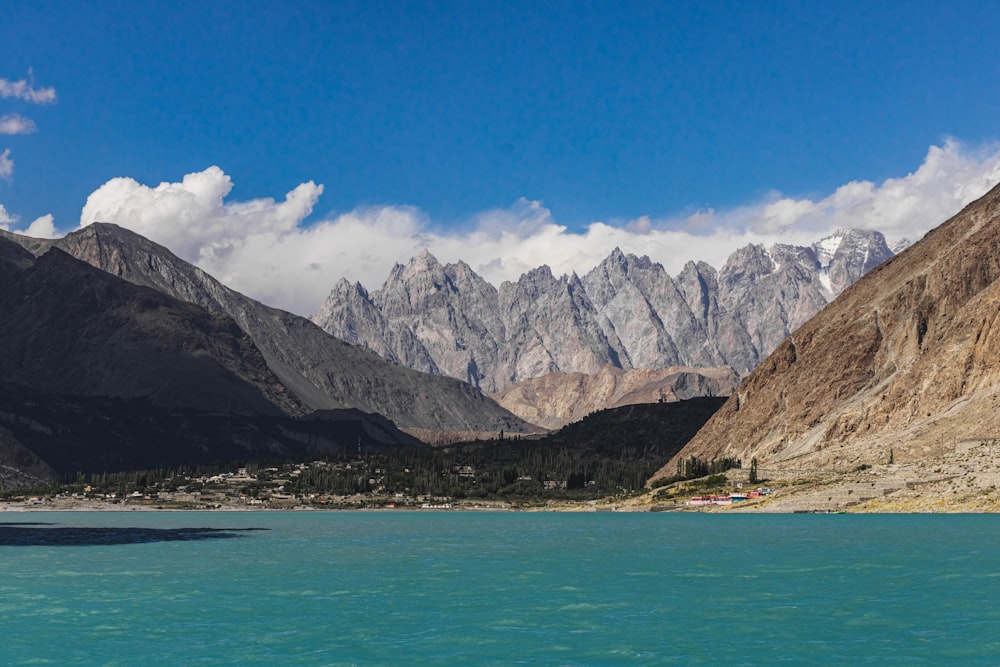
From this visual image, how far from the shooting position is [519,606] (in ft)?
293

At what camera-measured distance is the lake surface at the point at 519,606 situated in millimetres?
66250

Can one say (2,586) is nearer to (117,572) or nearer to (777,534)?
(117,572)

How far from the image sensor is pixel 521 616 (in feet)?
272

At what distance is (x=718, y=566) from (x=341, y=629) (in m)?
62.4

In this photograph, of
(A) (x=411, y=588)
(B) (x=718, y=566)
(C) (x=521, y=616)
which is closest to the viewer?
(C) (x=521, y=616)

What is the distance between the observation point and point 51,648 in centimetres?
6950

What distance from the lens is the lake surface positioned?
66250 mm

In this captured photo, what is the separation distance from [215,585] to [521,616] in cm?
4164

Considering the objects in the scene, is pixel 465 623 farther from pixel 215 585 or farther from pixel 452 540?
pixel 452 540

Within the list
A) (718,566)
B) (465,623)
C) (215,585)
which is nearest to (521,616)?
(465,623)

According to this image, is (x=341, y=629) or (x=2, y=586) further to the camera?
(x=2, y=586)

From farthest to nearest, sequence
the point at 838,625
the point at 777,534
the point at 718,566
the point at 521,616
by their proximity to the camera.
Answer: the point at 777,534, the point at 718,566, the point at 521,616, the point at 838,625

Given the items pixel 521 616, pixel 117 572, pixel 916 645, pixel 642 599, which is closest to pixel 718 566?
pixel 642 599

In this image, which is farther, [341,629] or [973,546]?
[973,546]
